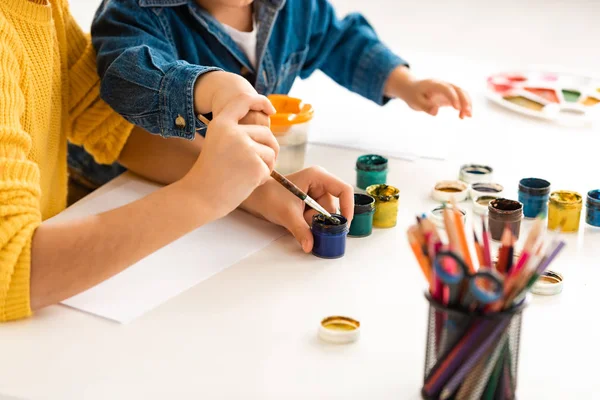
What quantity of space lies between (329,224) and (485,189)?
0.25 metres

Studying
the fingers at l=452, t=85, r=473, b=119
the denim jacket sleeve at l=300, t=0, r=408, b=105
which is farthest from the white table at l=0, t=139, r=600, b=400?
→ the denim jacket sleeve at l=300, t=0, r=408, b=105

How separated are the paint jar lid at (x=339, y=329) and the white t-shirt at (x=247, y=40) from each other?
57 cm

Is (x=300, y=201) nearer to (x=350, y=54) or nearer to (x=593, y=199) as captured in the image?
(x=593, y=199)

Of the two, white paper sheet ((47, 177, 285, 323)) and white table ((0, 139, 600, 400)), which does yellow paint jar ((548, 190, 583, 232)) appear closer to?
white table ((0, 139, 600, 400))

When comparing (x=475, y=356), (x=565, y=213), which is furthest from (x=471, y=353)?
(x=565, y=213)

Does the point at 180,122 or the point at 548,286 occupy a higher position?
the point at 180,122

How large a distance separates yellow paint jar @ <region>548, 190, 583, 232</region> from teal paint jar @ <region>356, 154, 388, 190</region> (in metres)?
0.22

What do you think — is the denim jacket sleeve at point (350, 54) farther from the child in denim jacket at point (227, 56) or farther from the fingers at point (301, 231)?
the fingers at point (301, 231)

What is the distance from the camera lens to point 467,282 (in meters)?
0.60

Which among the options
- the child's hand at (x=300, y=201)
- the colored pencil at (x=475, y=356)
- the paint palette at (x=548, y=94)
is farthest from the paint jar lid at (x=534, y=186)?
A: the colored pencil at (x=475, y=356)

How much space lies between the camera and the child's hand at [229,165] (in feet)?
2.71

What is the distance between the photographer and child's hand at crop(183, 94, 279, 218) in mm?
827

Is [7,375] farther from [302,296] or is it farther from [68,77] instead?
[68,77]

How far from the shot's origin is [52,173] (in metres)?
1.13
